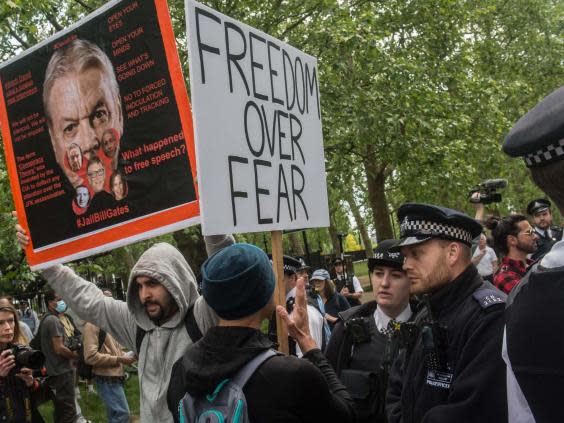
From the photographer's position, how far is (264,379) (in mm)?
2152

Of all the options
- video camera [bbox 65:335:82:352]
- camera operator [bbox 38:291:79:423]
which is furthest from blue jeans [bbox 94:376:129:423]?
video camera [bbox 65:335:82:352]

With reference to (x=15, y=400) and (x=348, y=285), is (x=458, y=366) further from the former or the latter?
(x=348, y=285)

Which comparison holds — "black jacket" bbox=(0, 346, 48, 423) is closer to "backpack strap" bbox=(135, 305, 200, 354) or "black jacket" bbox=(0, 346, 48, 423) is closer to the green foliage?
"backpack strap" bbox=(135, 305, 200, 354)

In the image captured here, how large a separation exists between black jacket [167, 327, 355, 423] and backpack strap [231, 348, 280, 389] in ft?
0.05

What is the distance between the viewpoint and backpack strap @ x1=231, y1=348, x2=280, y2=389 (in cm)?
215

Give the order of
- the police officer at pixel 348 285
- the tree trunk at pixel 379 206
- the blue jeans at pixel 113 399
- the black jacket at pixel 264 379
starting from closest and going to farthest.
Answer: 1. the black jacket at pixel 264 379
2. the blue jeans at pixel 113 399
3. the police officer at pixel 348 285
4. the tree trunk at pixel 379 206

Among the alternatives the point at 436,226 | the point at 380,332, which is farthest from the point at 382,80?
the point at 436,226

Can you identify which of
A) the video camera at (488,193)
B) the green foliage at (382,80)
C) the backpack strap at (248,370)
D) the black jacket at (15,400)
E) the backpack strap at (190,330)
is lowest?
the black jacket at (15,400)

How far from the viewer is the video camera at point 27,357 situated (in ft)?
15.4

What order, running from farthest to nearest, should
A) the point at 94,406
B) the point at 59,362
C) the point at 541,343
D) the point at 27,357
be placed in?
the point at 94,406 → the point at 59,362 → the point at 27,357 → the point at 541,343

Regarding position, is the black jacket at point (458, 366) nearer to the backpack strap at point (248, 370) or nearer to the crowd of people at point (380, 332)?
the crowd of people at point (380, 332)

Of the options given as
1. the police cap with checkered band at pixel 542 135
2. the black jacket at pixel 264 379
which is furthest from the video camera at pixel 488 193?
Result: the police cap with checkered band at pixel 542 135

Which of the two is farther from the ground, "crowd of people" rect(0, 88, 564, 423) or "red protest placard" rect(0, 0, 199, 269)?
"red protest placard" rect(0, 0, 199, 269)

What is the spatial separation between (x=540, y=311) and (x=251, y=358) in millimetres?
1059
